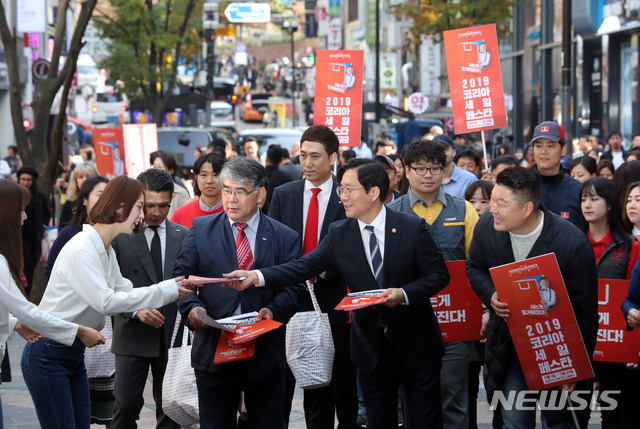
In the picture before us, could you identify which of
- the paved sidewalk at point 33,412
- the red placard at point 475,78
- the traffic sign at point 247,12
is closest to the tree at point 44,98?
the paved sidewalk at point 33,412

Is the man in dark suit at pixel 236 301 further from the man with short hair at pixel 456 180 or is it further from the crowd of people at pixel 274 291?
the man with short hair at pixel 456 180

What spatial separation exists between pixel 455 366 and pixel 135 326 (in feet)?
7.27

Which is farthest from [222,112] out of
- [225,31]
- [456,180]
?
[456,180]

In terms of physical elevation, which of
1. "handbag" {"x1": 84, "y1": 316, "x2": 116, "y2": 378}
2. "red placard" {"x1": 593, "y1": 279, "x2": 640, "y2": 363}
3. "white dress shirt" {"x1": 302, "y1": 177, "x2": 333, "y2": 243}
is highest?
"white dress shirt" {"x1": 302, "y1": 177, "x2": 333, "y2": 243}

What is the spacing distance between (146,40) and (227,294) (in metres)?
25.5

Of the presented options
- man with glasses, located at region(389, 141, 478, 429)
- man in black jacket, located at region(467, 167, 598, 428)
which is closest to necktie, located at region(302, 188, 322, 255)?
man with glasses, located at region(389, 141, 478, 429)

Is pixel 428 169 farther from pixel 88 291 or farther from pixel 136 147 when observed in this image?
pixel 136 147

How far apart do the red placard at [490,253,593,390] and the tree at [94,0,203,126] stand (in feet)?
82.4

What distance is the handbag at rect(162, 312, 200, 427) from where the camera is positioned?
5398mm

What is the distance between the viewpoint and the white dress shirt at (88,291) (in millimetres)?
5168

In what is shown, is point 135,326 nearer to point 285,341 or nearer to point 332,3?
point 285,341

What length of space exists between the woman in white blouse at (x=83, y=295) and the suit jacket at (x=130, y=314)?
0.67 metres

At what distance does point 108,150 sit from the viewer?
13.6 m

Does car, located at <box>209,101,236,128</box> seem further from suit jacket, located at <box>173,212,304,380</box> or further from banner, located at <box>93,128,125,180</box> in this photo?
suit jacket, located at <box>173,212,304,380</box>
